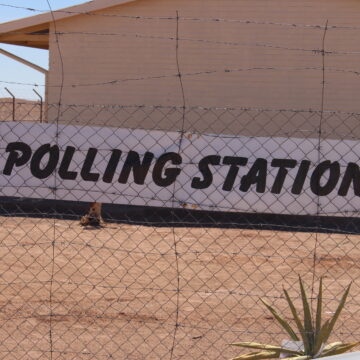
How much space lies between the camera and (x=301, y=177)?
5.42 m

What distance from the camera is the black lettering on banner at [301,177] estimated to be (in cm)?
541

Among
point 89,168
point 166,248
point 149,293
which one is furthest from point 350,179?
point 166,248

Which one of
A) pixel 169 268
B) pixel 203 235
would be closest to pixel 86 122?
pixel 203 235

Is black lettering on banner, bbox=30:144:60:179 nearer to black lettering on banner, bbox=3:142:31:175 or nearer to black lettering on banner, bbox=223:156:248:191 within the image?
black lettering on banner, bbox=3:142:31:175

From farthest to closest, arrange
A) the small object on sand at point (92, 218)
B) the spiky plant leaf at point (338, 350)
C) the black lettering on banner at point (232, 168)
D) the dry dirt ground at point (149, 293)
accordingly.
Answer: the small object on sand at point (92, 218)
the dry dirt ground at point (149, 293)
the black lettering on banner at point (232, 168)
the spiky plant leaf at point (338, 350)

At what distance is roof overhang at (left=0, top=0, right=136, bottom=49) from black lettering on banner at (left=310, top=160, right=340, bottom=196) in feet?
37.6

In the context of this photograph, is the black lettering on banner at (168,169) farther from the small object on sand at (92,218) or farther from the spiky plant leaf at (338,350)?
the small object on sand at (92,218)

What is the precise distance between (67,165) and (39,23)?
12.5 meters

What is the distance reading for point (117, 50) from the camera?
17.2 metres

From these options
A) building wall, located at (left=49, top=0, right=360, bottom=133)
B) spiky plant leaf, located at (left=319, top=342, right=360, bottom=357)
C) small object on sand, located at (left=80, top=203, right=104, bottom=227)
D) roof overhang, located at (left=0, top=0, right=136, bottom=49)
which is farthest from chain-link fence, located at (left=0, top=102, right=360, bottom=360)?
roof overhang, located at (left=0, top=0, right=136, bottom=49)

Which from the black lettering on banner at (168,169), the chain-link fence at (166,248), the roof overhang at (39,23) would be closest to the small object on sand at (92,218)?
the chain-link fence at (166,248)

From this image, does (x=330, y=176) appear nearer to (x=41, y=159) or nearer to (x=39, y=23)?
(x=41, y=159)

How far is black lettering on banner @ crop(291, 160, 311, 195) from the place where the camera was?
17.7 feet

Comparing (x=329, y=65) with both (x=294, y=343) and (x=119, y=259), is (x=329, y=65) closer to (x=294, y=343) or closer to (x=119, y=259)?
(x=119, y=259)
